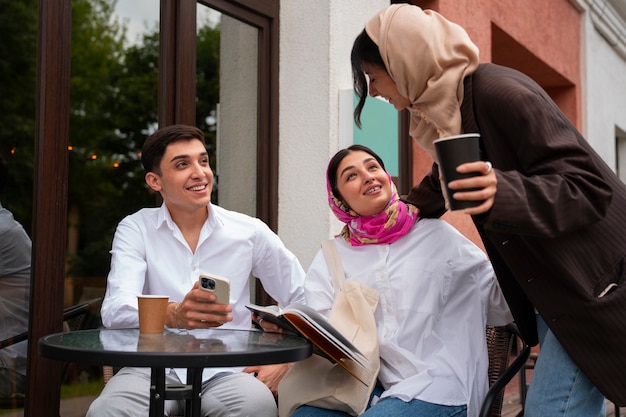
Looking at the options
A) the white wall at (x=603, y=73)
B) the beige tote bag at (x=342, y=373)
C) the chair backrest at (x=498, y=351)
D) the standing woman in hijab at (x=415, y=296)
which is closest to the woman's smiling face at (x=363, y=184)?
the standing woman in hijab at (x=415, y=296)

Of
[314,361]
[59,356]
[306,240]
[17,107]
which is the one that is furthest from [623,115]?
[59,356]

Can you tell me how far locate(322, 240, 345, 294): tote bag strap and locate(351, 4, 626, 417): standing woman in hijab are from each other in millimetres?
780

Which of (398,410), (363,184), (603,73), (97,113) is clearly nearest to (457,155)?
(398,410)

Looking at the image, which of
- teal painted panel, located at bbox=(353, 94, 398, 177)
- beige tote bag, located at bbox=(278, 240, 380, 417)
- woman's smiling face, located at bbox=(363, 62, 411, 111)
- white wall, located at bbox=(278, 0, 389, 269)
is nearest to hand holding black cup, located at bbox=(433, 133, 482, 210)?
woman's smiling face, located at bbox=(363, 62, 411, 111)

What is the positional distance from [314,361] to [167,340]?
1.91 feet

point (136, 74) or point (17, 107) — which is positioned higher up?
point (136, 74)

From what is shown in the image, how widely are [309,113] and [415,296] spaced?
1.92 m

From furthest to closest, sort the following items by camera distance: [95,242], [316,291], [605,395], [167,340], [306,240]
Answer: [95,242] → [306,240] → [316,291] → [167,340] → [605,395]

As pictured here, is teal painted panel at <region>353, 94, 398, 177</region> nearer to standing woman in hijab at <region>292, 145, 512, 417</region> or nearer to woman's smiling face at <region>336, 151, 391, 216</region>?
woman's smiling face at <region>336, 151, 391, 216</region>

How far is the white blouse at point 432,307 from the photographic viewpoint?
259 centimetres

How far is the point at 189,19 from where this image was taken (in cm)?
387

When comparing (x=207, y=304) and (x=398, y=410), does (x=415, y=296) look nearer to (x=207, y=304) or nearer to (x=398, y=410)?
(x=398, y=410)

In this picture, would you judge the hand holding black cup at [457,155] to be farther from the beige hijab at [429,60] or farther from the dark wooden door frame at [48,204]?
the dark wooden door frame at [48,204]

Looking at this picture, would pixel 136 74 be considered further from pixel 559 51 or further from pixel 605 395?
pixel 605 395
